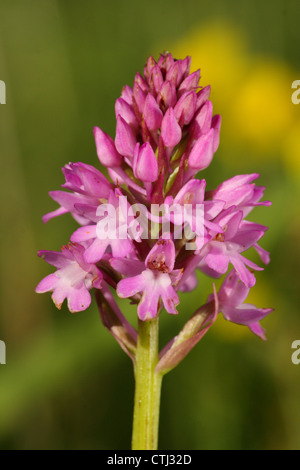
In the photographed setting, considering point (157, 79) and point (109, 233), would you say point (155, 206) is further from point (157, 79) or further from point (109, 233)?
point (157, 79)

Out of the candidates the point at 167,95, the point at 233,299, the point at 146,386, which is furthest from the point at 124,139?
the point at 146,386

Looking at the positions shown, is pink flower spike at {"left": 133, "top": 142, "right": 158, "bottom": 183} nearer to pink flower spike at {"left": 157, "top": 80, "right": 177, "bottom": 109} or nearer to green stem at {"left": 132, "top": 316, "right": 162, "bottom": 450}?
pink flower spike at {"left": 157, "top": 80, "right": 177, "bottom": 109}

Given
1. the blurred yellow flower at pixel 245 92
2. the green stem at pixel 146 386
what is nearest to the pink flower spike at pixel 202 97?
the green stem at pixel 146 386

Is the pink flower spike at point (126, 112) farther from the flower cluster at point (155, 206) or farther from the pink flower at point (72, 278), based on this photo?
the pink flower at point (72, 278)

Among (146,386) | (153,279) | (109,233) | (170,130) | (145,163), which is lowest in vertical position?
(146,386)

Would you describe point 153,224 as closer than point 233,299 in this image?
Yes

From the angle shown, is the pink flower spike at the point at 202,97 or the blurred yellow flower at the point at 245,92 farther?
the blurred yellow flower at the point at 245,92

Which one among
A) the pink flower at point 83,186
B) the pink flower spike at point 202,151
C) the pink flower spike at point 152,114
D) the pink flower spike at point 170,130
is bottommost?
the pink flower at point 83,186
